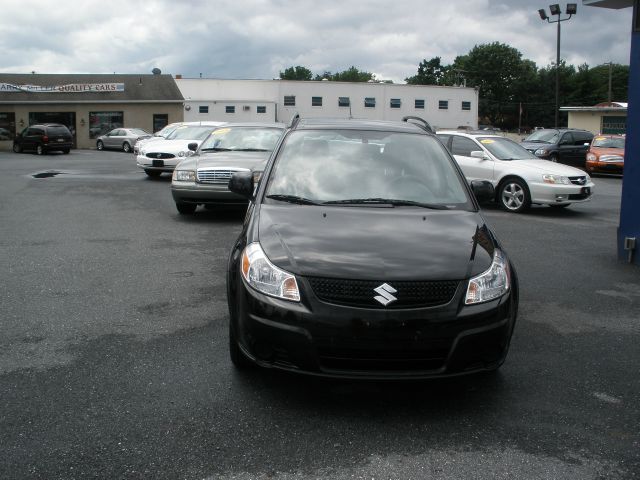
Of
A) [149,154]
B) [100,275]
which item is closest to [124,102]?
[149,154]

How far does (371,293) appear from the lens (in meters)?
3.58

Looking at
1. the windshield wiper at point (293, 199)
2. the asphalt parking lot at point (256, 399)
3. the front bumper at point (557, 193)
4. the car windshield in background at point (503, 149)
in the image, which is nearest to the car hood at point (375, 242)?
the windshield wiper at point (293, 199)

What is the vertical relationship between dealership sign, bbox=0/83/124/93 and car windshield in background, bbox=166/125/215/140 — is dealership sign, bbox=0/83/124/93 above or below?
above

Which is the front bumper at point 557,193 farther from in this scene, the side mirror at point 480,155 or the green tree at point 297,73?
the green tree at point 297,73

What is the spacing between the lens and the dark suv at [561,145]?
2359 cm

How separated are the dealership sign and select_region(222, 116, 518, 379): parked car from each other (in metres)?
49.6

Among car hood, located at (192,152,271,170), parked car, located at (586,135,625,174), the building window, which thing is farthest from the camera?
the building window

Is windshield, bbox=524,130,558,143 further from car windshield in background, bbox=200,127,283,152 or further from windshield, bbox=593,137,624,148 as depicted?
car windshield in background, bbox=200,127,283,152

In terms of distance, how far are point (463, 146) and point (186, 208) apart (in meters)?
6.03

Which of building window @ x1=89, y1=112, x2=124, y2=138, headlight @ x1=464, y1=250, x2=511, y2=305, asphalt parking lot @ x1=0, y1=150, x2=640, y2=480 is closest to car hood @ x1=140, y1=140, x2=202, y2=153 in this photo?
asphalt parking lot @ x1=0, y1=150, x2=640, y2=480

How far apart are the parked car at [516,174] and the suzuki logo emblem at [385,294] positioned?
31.3 feet

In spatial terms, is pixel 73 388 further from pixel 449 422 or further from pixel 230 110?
pixel 230 110

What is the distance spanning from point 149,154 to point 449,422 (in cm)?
1631

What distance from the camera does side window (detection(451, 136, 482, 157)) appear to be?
14.0m
